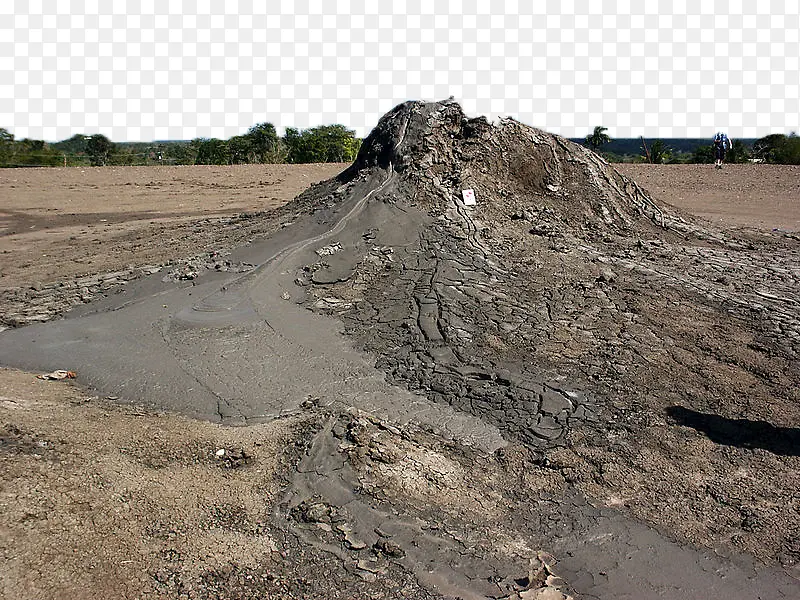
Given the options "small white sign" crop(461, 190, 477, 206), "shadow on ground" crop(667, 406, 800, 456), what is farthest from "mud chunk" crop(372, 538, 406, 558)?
"small white sign" crop(461, 190, 477, 206)

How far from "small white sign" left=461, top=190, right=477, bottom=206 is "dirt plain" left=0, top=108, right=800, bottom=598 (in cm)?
230

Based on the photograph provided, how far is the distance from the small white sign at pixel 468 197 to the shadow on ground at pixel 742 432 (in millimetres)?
4020

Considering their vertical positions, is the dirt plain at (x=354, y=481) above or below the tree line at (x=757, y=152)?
below

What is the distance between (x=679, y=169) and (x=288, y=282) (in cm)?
1774

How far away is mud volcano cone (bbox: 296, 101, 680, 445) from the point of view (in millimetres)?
5297

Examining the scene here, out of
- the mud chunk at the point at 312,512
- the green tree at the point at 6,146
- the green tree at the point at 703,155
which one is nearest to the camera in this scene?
the mud chunk at the point at 312,512

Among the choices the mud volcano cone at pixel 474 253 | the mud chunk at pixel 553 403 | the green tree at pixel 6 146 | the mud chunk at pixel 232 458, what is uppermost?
the green tree at pixel 6 146

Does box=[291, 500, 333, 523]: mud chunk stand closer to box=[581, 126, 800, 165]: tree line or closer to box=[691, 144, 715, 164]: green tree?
box=[581, 126, 800, 165]: tree line

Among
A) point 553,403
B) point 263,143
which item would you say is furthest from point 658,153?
point 553,403

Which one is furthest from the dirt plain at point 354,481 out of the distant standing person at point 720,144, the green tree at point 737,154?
the green tree at point 737,154

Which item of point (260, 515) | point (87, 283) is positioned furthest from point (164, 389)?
point (87, 283)

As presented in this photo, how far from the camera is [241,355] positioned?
585 cm

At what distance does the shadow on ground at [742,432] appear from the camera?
14.5 feet

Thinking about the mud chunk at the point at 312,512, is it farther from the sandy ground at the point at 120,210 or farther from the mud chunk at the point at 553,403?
the sandy ground at the point at 120,210
